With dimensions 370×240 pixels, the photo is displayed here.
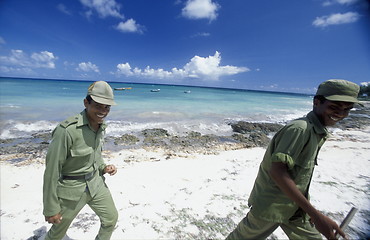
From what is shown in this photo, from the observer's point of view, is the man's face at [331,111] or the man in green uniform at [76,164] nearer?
the man's face at [331,111]

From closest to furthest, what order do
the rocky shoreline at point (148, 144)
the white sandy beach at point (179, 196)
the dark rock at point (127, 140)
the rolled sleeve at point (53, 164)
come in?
1. the rolled sleeve at point (53, 164)
2. the white sandy beach at point (179, 196)
3. the rocky shoreline at point (148, 144)
4. the dark rock at point (127, 140)

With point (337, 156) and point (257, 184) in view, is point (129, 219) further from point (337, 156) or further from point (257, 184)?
point (337, 156)

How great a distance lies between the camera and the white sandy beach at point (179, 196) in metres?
2.93

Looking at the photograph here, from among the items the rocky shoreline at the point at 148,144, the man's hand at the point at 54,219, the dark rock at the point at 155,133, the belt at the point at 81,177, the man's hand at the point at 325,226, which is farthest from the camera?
the dark rock at the point at 155,133

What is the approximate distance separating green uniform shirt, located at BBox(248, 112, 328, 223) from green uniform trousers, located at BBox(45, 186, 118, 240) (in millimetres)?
1775

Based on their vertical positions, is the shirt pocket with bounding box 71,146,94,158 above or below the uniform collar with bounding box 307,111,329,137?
below

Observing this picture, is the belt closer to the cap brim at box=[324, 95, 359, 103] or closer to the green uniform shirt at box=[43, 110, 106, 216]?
the green uniform shirt at box=[43, 110, 106, 216]

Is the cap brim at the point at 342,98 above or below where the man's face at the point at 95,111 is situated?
above

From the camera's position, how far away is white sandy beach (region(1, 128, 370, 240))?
2930 millimetres

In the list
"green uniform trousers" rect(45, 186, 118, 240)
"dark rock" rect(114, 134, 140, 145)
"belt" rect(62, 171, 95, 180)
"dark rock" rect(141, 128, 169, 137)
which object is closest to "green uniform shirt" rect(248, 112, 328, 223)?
"green uniform trousers" rect(45, 186, 118, 240)

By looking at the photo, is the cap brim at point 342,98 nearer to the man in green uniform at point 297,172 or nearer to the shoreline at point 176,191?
the man in green uniform at point 297,172

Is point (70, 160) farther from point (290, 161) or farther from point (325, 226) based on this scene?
point (325, 226)

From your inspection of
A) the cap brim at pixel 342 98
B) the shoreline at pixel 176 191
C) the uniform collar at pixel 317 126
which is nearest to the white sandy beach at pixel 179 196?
the shoreline at pixel 176 191

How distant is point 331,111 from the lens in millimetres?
1566
